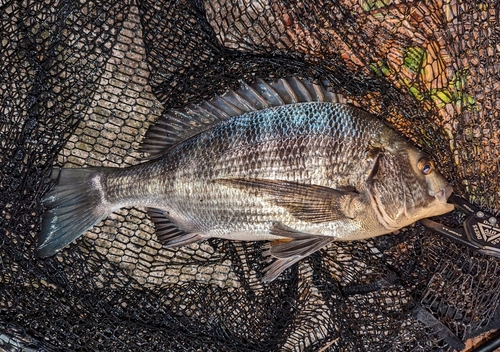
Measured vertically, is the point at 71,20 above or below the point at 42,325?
above

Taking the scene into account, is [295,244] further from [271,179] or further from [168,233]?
[168,233]

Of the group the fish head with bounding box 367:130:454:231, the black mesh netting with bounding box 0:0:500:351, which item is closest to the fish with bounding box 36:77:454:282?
the fish head with bounding box 367:130:454:231

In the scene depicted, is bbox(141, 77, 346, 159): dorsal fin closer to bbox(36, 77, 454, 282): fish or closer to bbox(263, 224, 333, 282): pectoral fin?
bbox(36, 77, 454, 282): fish

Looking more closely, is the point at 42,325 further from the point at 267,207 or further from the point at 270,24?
the point at 270,24

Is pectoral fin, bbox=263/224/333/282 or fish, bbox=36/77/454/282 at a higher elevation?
fish, bbox=36/77/454/282

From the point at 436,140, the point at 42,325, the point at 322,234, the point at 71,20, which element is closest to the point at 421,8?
the point at 436,140

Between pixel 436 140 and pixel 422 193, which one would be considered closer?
pixel 422 193

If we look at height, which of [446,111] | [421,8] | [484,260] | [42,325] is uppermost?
[421,8]
